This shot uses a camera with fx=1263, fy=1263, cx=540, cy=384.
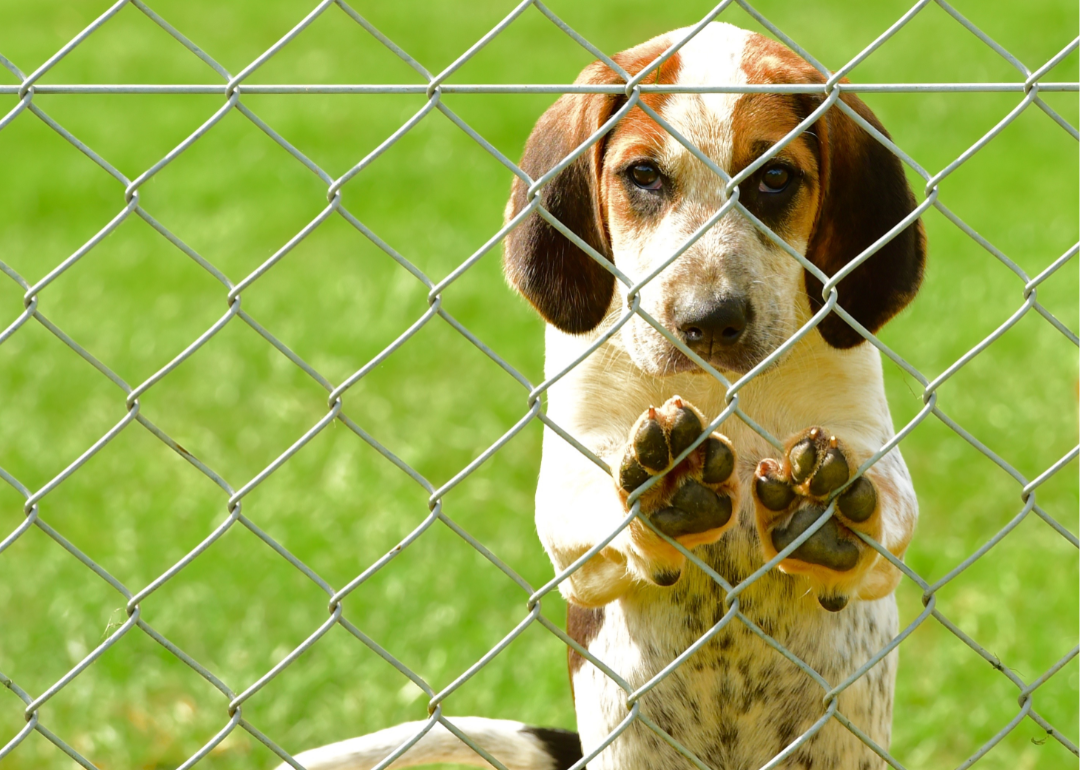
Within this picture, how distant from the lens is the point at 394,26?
37.0 ft

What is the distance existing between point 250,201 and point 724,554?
5.93 meters

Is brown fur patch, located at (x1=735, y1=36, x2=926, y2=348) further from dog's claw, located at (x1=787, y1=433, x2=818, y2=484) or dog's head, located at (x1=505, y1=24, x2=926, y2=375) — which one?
dog's claw, located at (x1=787, y1=433, x2=818, y2=484)

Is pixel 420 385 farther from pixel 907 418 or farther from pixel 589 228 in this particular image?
pixel 589 228

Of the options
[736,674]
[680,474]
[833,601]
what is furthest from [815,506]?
[736,674]

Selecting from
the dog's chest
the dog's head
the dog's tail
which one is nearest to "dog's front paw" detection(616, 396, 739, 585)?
the dog's head

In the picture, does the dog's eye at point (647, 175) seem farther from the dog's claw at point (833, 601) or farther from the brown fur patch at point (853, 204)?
the dog's claw at point (833, 601)

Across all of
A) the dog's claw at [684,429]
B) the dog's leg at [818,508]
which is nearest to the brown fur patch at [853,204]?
the dog's leg at [818,508]

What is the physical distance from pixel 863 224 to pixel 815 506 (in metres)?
0.72

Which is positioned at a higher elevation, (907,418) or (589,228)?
(589,228)

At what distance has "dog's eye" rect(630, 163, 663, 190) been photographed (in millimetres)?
2441

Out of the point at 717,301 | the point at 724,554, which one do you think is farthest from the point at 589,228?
the point at 724,554

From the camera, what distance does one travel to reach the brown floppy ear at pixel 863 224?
243 cm

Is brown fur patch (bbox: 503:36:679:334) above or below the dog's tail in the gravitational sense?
above

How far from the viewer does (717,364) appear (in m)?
2.27
